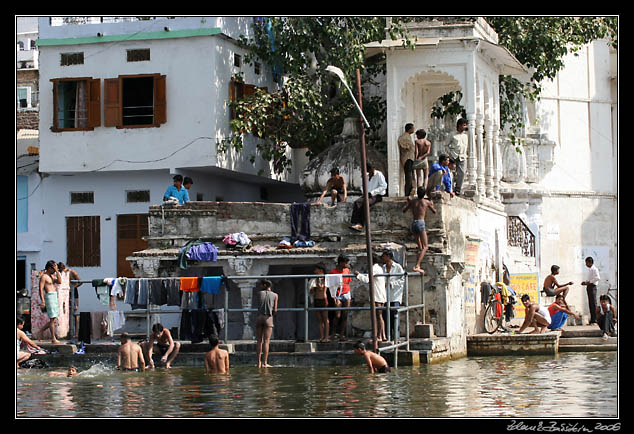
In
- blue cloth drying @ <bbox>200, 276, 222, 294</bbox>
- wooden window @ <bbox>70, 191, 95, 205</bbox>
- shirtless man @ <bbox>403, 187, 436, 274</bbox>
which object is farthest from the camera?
wooden window @ <bbox>70, 191, 95, 205</bbox>

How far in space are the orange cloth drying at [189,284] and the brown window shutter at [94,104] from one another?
9.01 m

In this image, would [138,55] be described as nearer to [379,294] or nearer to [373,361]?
[379,294]

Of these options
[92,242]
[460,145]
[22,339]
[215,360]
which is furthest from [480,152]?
[22,339]

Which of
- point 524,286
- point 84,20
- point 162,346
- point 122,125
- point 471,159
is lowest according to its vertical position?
point 162,346

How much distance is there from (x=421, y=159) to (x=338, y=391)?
7943 millimetres

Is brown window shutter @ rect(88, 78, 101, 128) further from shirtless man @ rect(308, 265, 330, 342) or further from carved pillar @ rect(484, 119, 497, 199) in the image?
shirtless man @ rect(308, 265, 330, 342)

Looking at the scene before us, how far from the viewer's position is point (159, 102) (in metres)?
31.1

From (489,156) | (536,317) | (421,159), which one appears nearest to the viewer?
(421,159)

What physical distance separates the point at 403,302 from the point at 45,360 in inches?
271

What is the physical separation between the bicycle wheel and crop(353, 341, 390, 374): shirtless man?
19.2 feet

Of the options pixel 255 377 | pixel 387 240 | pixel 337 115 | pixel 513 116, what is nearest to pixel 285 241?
pixel 387 240

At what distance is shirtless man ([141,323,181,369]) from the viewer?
2269 cm

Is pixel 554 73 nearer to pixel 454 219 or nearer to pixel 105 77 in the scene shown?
pixel 454 219

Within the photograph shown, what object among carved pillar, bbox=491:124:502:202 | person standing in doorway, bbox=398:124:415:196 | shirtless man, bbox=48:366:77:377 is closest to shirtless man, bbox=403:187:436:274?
person standing in doorway, bbox=398:124:415:196
